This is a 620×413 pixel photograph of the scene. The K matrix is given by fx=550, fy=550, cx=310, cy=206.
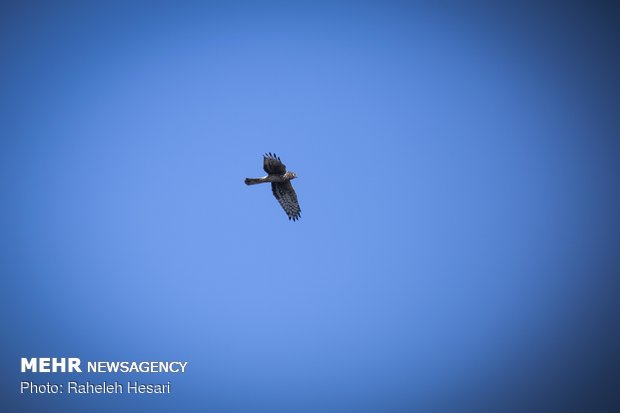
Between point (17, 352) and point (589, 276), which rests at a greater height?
point (589, 276)

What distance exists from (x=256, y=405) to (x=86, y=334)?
44.6 metres

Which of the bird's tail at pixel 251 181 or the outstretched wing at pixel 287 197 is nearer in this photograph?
the bird's tail at pixel 251 181

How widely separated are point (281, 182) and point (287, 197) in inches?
37.4

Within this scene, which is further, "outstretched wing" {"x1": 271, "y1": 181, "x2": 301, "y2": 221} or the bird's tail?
"outstretched wing" {"x1": 271, "y1": 181, "x2": 301, "y2": 221}

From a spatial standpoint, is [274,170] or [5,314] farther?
[5,314]

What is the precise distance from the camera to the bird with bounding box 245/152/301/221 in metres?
23.5

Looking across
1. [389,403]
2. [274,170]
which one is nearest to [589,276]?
[389,403]

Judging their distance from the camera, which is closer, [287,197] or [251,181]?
[251,181]

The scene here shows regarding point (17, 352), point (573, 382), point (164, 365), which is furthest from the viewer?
point (573, 382)

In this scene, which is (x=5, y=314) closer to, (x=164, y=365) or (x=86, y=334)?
(x=86, y=334)

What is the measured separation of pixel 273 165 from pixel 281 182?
1.62 metres

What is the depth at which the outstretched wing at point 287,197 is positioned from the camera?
994 inches

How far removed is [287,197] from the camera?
25625mm

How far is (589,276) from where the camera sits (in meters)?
145
